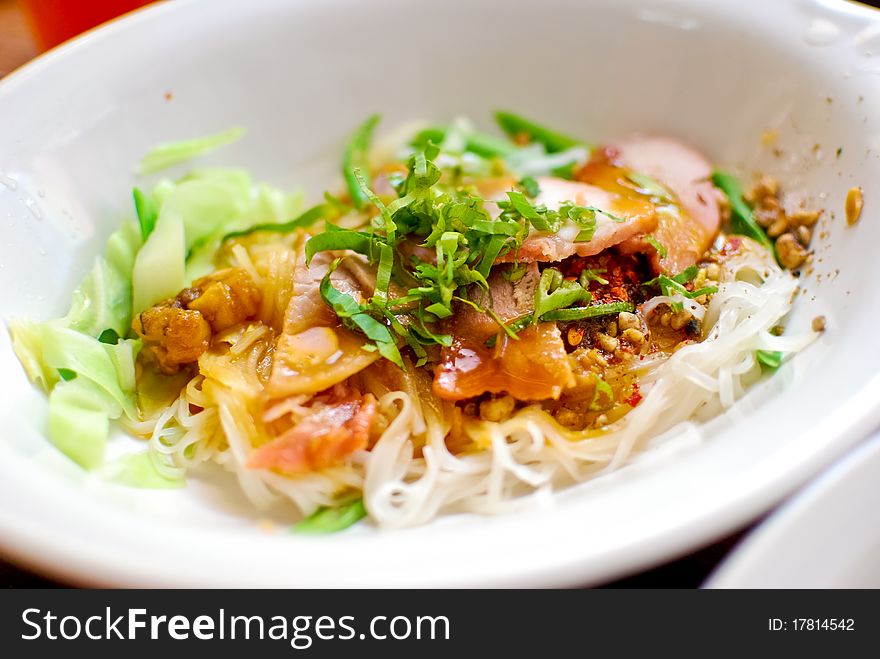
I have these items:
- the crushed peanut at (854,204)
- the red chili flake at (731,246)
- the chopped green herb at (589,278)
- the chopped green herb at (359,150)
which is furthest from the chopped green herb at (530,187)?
the crushed peanut at (854,204)

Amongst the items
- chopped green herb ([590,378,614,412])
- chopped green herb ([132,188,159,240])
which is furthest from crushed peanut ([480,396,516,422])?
chopped green herb ([132,188,159,240])

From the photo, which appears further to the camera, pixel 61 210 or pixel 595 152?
pixel 595 152

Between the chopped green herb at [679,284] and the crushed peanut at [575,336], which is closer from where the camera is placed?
the crushed peanut at [575,336]

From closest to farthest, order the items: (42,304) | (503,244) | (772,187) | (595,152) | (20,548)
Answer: (20,548)
(503,244)
(42,304)
(772,187)
(595,152)

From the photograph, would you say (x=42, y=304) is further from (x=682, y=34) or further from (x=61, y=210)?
(x=682, y=34)

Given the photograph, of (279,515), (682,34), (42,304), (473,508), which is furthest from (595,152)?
(42,304)

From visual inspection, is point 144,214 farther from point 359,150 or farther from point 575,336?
point 575,336

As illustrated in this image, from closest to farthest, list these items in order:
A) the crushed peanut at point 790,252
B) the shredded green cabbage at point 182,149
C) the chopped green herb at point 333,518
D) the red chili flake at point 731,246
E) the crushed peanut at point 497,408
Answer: the chopped green herb at point 333,518 → the crushed peanut at point 497,408 → the crushed peanut at point 790,252 → the red chili flake at point 731,246 → the shredded green cabbage at point 182,149

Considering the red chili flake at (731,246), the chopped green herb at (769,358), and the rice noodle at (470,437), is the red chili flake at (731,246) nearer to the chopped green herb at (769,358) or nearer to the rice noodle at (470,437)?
the rice noodle at (470,437)
